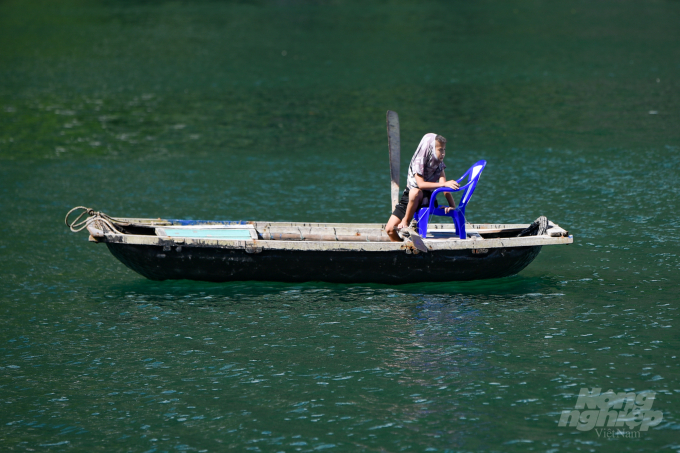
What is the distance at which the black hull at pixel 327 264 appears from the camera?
13680mm

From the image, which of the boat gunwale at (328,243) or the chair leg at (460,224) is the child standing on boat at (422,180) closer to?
the chair leg at (460,224)

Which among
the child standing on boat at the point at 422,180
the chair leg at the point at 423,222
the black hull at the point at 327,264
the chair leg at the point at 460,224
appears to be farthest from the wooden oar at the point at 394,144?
the black hull at the point at 327,264

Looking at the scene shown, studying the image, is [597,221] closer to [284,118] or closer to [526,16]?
[284,118]

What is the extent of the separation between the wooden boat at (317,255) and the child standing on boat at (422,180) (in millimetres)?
611

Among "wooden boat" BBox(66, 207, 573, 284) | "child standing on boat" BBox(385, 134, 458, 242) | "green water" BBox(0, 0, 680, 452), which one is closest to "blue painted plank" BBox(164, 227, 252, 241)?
"wooden boat" BBox(66, 207, 573, 284)

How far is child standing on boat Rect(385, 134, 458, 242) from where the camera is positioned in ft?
45.4

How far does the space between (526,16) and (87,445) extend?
5484 centimetres

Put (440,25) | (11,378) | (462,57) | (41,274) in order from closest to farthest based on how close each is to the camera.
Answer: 1. (11,378)
2. (41,274)
3. (462,57)
4. (440,25)

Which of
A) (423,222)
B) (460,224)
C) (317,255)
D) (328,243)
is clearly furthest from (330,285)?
(460,224)

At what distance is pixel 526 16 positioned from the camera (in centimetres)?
5884

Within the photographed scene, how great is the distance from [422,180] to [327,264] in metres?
2.16

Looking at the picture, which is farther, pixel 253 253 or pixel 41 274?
pixel 41 274

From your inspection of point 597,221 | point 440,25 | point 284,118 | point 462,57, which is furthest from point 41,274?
point 440,25

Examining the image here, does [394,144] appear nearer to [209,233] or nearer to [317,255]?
[317,255]
